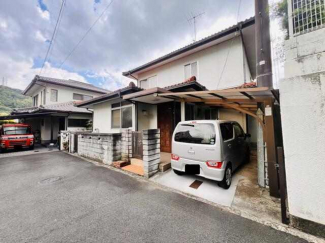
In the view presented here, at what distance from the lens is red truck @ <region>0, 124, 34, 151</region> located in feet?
30.5

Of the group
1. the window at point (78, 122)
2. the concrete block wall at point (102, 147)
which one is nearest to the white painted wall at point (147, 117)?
the concrete block wall at point (102, 147)

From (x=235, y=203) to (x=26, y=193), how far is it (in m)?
5.37

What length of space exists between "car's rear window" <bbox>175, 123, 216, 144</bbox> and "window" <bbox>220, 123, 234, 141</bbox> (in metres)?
0.38

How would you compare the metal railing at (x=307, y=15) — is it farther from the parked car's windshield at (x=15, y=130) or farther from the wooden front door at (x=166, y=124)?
the parked car's windshield at (x=15, y=130)

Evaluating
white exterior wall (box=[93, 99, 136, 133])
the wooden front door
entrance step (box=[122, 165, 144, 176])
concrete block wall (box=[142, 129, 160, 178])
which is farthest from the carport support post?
white exterior wall (box=[93, 99, 136, 133])

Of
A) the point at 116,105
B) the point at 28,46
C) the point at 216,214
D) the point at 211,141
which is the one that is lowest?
the point at 216,214

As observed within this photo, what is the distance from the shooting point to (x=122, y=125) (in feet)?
24.7

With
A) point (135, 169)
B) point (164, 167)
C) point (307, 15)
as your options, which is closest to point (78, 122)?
point (135, 169)

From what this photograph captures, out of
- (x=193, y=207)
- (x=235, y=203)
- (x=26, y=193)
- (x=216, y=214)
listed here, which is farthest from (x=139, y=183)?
(x=26, y=193)

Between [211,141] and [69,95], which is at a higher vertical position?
[69,95]

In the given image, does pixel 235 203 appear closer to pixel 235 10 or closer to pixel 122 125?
pixel 122 125

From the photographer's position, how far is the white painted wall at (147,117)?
7.06 metres

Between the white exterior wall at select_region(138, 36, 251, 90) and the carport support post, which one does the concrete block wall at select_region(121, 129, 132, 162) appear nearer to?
the carport support post

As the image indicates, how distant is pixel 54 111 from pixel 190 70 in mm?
11612
